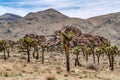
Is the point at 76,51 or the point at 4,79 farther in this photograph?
the point at 76,51

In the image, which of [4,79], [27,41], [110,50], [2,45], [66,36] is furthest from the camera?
[2,45]

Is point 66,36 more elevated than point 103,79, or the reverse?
point 66,36

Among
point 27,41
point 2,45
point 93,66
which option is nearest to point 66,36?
point 93,66

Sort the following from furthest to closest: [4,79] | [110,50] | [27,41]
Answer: [27,41] → [110,50] → [4,79]

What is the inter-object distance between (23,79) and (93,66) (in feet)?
138

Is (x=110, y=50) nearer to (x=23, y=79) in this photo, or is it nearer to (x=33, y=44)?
(x=33, y=44)

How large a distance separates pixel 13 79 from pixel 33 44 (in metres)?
71.9

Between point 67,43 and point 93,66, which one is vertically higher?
point 67,43

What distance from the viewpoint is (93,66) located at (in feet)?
222

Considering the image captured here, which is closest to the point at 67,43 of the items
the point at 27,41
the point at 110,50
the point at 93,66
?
the point at 93,66

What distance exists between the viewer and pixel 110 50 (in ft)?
277

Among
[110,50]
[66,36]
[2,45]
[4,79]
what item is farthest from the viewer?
[2,45]

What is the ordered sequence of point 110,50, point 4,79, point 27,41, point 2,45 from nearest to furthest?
point 4,79, point 110,50, point 27,41, point 2,45

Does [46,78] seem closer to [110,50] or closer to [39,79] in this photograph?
[39,79]
